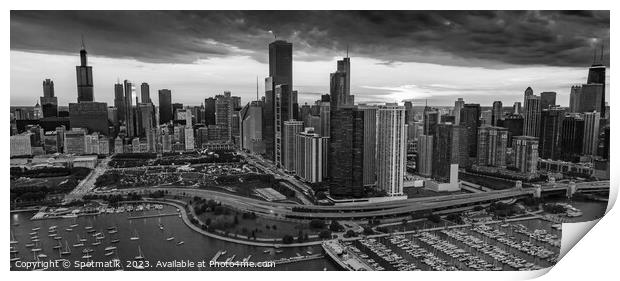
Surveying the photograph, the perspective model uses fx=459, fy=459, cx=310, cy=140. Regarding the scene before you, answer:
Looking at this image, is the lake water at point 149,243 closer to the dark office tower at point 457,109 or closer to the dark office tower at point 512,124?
the dark office tower at point 457,109

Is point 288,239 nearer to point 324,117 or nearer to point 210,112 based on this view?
point 324,117

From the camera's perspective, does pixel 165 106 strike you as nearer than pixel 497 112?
Result: Yes

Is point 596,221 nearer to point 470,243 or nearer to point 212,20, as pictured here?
point 470,243

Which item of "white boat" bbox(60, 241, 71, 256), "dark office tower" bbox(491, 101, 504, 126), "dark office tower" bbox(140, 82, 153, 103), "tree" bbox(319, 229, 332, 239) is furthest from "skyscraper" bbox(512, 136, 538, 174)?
"white boat" bbox(60, 241, 71, 256)

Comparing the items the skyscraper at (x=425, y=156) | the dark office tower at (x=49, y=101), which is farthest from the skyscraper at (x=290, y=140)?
the dark office tower at (x=49, y=101)

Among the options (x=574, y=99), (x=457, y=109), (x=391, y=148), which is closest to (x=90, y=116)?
(x=391, y=148)
